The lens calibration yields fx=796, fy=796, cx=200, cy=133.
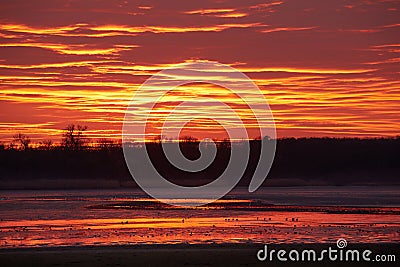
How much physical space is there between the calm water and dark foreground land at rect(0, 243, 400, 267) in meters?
1.78

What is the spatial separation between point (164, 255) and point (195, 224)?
453 inches

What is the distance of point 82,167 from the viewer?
384ft

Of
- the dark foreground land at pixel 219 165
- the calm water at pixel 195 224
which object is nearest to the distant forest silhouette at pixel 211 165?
the dark foreground land at pixel 219 165

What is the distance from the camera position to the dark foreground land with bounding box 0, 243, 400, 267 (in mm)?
24859

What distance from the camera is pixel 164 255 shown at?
86.9ft

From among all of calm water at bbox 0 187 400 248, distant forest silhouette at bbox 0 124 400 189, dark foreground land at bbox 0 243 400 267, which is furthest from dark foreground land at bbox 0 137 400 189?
dark foreground land at bbox 0 243 400 267

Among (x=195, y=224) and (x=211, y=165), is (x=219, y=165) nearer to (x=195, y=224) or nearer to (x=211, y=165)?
(x=211, y=165)

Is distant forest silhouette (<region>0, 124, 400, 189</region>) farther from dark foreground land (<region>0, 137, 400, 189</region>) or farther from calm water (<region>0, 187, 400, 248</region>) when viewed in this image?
calm water (<region>0, 187, 400, 248</region>)

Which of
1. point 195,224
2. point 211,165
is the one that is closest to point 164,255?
point 195,224

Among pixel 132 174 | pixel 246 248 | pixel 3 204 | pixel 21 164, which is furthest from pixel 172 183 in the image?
pixel 246 248

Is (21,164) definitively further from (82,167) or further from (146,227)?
(146,227)

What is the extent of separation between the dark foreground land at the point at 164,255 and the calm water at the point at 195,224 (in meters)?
1.78

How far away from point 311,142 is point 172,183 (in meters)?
31.6

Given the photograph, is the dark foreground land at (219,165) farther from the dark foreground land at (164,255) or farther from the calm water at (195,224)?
the dark foreground land at (164,255)
